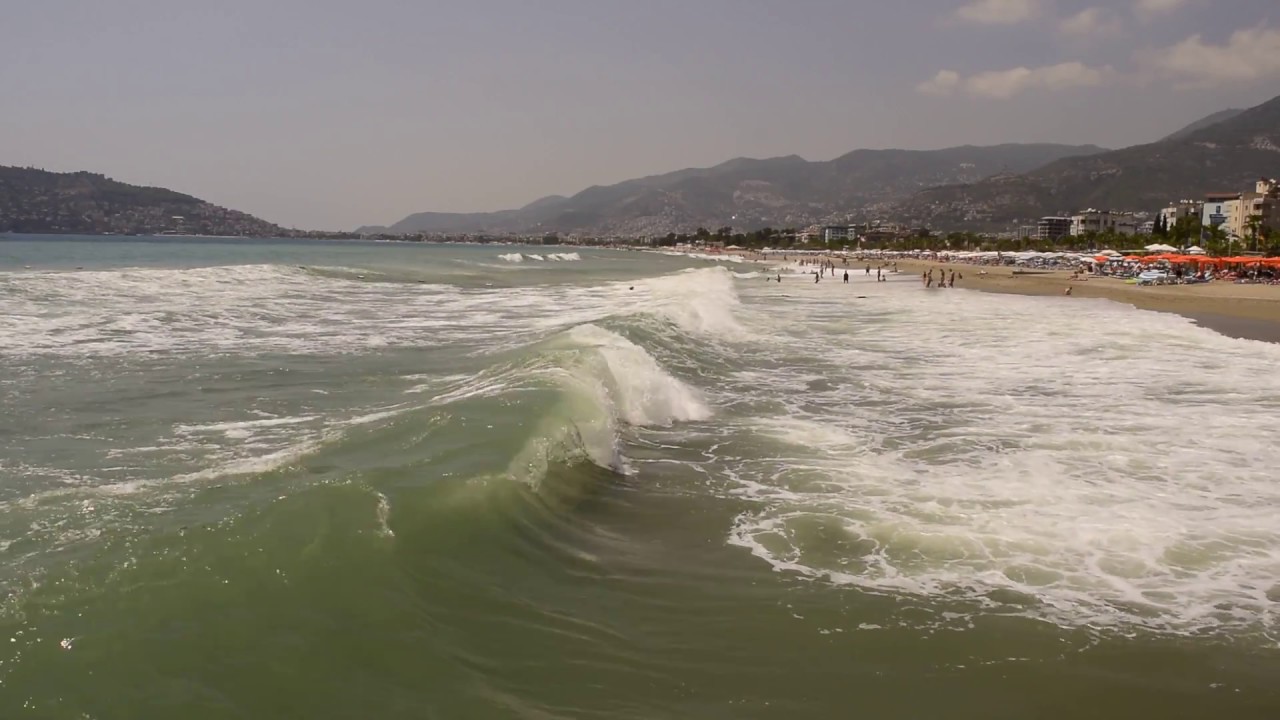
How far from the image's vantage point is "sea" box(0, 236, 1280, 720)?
4.57m

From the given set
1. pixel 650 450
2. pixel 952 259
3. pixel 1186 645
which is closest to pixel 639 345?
pixel 650 450

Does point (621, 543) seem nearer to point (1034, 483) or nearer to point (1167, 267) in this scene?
point (1034, 483)

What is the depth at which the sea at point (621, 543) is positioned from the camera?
4.57 metres

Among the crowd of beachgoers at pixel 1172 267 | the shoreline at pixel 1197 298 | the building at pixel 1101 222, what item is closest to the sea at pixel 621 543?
the shoreline at pixel 1197 298

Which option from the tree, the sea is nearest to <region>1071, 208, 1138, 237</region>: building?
the tree

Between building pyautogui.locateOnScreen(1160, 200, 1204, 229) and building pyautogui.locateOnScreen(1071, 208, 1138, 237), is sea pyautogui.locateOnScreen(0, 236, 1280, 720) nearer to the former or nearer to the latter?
building pyautogui.locateOnScreen(1160, 200, 1204, 229)

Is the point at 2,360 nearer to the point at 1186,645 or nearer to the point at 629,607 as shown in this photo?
the point at 629,607

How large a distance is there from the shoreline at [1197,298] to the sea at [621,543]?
15075mm

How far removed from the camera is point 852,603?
586 centimetres

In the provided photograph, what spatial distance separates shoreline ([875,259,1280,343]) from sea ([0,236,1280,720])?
15075 mm

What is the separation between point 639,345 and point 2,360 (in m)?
11.9

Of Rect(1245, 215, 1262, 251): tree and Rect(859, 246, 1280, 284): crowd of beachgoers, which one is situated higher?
Rect(1245, 215, 1262, 251): tree

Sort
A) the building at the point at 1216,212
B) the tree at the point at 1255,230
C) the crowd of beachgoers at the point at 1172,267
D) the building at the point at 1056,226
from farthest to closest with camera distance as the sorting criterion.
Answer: the building at the point at 1056,226, the building at the point at 1216,212, the tree at the point at 1255,230, the crowd of beachgoers at the point at 1172,267

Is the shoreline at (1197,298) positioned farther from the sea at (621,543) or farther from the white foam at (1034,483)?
the sea at (621,543)
